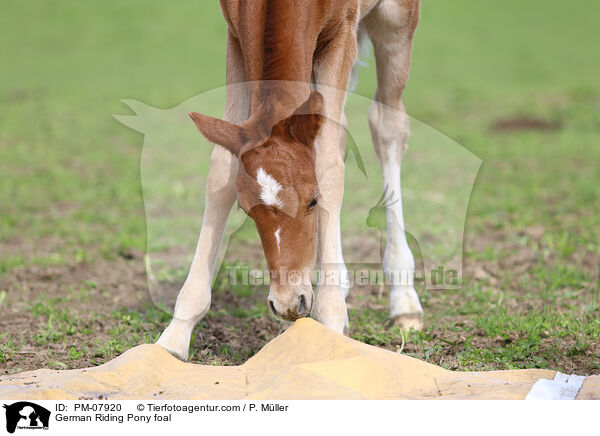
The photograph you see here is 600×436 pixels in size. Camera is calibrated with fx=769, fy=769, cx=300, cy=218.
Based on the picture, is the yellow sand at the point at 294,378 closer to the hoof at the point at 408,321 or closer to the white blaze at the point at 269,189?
the white blaze at the point at 269,189

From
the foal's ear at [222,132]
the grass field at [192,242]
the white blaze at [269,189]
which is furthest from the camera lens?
the grass field at [192,242]

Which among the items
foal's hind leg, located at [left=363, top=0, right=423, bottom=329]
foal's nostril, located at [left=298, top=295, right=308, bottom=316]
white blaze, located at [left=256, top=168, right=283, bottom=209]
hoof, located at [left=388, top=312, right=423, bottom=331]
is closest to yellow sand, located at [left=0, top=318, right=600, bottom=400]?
foal's nostril, located at [left=298, top=295, right=308, bottom=316]

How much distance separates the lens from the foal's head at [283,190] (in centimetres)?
344

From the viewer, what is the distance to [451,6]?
2272 centimetres

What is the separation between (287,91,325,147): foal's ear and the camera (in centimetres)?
360

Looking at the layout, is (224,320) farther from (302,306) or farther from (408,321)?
(302,306)

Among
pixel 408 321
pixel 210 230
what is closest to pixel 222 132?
pixel 210 230

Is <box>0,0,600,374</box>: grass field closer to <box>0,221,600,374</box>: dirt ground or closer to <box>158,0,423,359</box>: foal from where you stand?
<box>0,221,600,374</box>: dirt ground

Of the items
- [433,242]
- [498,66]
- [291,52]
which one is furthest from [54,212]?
[498,66]

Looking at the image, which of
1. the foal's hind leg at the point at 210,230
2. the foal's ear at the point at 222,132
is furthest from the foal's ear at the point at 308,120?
the foal's hind leg at the point at 210,230

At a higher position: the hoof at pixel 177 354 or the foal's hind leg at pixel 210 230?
the foal's hind leg at pixel 210 230

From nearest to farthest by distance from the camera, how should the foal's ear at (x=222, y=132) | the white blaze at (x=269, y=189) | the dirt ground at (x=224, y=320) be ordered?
Answer: the white blaze at (x=269, y=189)
the foal's ear at (x=222, y=132)
the dirt ground at (x=224, y=320)

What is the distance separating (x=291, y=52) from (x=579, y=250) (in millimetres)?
3413

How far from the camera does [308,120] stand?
3.61 meters
